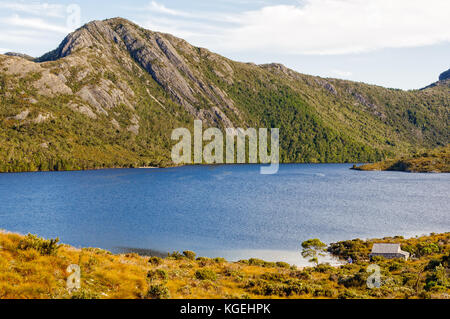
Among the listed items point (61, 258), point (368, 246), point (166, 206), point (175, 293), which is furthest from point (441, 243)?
point (166, 206)

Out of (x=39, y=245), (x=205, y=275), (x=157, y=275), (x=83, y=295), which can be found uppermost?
(x=39, y=245)

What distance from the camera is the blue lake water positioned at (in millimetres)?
85506

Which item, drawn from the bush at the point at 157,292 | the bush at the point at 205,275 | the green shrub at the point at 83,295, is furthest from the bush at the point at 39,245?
the bush at the point at 205,275

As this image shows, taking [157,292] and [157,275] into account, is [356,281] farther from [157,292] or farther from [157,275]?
[157,292]

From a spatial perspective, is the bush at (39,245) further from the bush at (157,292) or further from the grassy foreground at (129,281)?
the bush at (157,292)

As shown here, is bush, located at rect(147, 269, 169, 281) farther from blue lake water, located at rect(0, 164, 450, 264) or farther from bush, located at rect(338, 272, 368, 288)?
blue lake water, located at rect(0, 164, 450, 264)

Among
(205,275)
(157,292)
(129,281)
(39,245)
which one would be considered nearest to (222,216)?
(205,275)

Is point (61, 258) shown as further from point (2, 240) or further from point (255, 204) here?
point (255, 204)

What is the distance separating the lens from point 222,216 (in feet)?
380

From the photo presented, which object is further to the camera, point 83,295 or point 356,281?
point 356,281

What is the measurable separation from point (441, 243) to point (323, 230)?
2844cm

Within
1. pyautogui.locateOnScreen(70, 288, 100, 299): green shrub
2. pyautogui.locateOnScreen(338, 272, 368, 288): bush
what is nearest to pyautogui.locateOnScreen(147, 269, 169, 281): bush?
pyautogui.locateOnScreen(70, 288, 100, 299): green shrub
